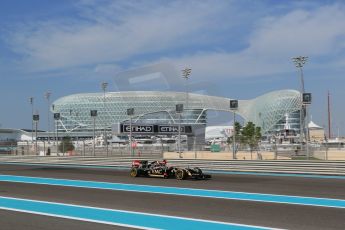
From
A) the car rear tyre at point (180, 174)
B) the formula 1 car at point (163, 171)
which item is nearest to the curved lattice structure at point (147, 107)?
the formula 1 car at point (163, 171)

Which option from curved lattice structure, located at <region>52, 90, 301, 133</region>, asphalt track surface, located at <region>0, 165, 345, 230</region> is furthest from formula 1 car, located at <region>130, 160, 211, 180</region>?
curved lattice structure, located at <region>52, 90, 301, 133</region>

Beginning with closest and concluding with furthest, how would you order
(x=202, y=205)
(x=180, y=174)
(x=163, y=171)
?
(x=202, y=205), (x=180, y=174), (x=163, y=171)

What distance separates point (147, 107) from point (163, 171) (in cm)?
14899

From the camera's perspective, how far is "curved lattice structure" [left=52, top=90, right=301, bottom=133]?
533 ft

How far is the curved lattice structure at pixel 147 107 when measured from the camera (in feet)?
533

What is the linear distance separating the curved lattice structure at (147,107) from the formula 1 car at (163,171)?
13715 cm

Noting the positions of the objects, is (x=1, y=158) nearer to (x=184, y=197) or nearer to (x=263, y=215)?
(x=184, y=197)

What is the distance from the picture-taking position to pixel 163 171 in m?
20.0

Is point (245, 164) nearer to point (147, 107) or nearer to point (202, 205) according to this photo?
point (202, 205)

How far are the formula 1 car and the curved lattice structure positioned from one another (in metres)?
137

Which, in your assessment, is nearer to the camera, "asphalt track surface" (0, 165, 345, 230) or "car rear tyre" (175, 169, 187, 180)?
"asphalt track surface" (0, 165, 345, 230)

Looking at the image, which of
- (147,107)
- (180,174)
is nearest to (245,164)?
(180,174)

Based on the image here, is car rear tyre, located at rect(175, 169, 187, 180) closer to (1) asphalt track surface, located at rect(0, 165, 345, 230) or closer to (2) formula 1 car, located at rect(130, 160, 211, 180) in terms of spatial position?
(2) formula 1 car, located at rect(130, 160, 211, 180)

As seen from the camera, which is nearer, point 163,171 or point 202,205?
point 202,205
